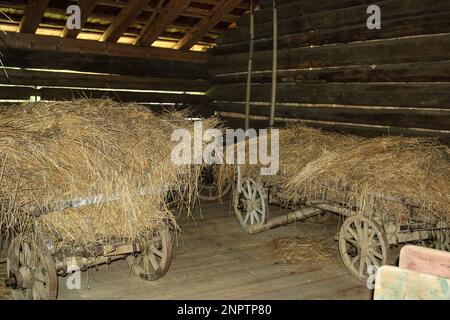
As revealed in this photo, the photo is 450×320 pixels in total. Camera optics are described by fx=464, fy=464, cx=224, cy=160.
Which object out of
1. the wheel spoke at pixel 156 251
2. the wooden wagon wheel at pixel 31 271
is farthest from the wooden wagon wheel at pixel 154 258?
the wooden wagon wheel at pixel 31 271

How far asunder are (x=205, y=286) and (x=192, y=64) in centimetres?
674

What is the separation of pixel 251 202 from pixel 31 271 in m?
3.15

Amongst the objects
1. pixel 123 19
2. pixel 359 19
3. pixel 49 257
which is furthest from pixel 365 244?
pixel 123 19

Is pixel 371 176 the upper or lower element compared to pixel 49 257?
upper

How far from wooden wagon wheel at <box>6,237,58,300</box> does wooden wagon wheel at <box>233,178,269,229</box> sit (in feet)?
9.89

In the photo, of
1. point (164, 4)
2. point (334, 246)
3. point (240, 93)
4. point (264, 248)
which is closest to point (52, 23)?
point (164, 4)

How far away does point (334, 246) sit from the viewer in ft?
19.3

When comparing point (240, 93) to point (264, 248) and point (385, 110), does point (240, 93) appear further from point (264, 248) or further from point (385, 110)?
point (264, 248)

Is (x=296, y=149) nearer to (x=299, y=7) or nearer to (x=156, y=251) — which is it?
(x=156, y=251)

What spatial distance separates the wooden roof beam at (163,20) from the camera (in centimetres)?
832

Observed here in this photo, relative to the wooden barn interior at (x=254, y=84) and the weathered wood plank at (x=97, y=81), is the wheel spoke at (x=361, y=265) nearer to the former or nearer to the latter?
the wooden barn interior at (x=254, y=84)

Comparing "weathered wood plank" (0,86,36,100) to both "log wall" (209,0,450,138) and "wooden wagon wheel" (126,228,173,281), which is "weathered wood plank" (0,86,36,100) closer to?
"log wall" (209,0,450,138)

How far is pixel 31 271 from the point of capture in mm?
3889

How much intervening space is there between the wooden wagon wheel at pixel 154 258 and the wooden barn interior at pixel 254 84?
106 mm
